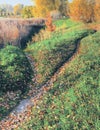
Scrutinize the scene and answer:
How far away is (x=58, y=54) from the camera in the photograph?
2358cm

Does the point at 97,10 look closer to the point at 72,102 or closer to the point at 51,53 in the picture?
the point at 51,53

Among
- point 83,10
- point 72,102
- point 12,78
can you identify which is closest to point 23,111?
point 72,102

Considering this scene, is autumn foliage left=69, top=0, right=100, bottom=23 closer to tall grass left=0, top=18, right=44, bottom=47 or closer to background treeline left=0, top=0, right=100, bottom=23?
background treeline left=0, top=0, right=100, bottom=23

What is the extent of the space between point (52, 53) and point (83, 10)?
13.6 m

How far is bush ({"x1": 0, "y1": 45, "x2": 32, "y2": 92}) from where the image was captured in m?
19.1

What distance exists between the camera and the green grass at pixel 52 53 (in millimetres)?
20766

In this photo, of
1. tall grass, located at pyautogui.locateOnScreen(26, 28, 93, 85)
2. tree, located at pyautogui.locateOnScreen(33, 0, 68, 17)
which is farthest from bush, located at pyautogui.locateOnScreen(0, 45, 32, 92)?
tree, located at pyautogui.locateOnScreen(33, 0, 68, 17)

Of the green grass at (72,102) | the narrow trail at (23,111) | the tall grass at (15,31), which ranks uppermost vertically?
the tall grass at (15,31)

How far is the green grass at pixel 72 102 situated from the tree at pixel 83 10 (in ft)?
54.1

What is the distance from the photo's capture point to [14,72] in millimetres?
20266

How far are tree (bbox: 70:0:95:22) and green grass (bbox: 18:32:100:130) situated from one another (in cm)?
1648

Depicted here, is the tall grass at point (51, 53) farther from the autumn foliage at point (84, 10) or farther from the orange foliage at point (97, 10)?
the autumn foliage at point (84, 10)

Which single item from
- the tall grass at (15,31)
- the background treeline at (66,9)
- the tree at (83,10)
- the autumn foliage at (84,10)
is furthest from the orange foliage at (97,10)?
the tall grass at (15,31)

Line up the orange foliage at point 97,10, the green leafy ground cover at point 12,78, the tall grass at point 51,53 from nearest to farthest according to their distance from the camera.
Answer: the green leafy ground cover at point 12,78 → the tall grass at point 51,53 → the orange foliage at point 97,10
